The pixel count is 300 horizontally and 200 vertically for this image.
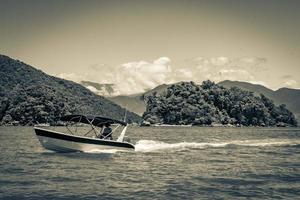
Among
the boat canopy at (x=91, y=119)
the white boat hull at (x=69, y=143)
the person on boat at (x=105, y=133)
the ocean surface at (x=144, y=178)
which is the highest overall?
the boat canopy at (x=91, y=119)

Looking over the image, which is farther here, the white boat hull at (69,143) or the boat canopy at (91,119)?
the boat canopy at (91,119)

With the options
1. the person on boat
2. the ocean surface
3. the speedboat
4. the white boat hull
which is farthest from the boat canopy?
the ocean surface

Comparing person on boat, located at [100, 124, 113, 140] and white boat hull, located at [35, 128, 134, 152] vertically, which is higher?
person on boat, located at [100, 124, 113, 140]

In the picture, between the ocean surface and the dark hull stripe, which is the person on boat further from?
the ocean surface

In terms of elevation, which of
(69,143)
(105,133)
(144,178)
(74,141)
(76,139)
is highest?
(105,133)

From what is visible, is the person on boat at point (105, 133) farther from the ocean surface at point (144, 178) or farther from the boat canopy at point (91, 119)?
the ocean surface at point (144, 178)

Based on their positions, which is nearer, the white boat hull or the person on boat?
the white boat hull

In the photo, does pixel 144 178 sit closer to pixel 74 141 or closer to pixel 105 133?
pixel 74 141

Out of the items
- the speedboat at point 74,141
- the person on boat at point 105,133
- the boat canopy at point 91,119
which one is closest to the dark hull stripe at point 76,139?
the speedboat at point 74,141

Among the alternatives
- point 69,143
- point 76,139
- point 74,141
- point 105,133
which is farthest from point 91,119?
point 69,143

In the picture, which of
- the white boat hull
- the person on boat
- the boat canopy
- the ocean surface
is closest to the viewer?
the ocean surface

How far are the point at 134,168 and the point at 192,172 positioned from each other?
15.2 ft

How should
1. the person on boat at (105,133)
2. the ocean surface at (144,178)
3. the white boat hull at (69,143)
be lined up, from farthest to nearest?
the person on boat at (105,133) → the white boat hull at (69,143) → the ocean surface at (144,178)

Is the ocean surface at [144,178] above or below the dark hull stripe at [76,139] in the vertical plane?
below
